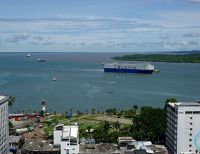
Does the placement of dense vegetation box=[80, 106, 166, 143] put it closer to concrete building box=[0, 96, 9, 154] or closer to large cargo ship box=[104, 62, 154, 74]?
concrete building box=[0, 96, 9, 154]

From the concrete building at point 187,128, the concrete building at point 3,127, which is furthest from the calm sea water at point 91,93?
the concrete building at point 187,128

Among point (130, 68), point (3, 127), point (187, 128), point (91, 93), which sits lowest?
point (91, 93)

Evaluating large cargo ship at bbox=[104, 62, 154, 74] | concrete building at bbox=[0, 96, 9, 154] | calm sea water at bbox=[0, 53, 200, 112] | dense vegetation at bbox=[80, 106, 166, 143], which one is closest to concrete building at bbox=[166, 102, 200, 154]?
dense vegetation at bbox=[80, 106, 166, 143]

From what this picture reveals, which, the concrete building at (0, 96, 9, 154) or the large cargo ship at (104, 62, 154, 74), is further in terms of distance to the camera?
the large cargo ship at (104, 62, 154, 74)

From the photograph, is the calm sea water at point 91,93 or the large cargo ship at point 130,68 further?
the large cargo ship at point 130,68

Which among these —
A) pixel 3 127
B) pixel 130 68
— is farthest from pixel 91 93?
pixel 130 68

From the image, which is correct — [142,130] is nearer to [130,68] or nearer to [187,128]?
[187,128]

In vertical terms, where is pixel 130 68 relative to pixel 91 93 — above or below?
above

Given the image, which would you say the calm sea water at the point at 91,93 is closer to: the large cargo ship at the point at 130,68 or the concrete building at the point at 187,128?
the large cargo ship at the point at 130,68

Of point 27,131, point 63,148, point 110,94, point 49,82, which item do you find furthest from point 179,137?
point 49,82

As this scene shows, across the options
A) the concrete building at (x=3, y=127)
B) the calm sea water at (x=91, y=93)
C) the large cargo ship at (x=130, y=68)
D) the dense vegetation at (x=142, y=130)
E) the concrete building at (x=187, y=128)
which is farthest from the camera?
the large cargo ship at (x=130, y=68)

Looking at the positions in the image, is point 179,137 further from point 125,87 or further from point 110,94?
point 125,87
